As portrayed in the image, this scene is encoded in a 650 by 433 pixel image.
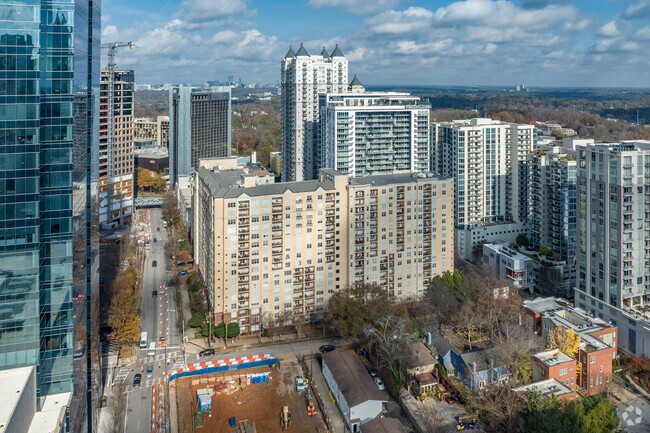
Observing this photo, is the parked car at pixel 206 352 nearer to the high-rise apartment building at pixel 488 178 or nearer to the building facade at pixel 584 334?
the building facade at pixel 584 334

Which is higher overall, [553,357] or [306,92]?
[306,92]

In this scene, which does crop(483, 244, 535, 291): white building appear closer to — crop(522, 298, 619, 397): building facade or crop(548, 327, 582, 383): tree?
crop(522, 298, 619, 397): building facade

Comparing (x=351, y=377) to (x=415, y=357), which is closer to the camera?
(x=351, y=377)

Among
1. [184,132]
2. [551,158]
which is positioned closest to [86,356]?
[551,158]

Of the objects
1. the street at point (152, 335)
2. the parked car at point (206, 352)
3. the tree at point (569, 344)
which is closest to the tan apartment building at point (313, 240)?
the parked car at point (206, 352)

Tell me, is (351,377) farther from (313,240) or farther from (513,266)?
(513,266)

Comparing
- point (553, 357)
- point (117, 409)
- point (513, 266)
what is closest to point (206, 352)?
point (117, 409)
